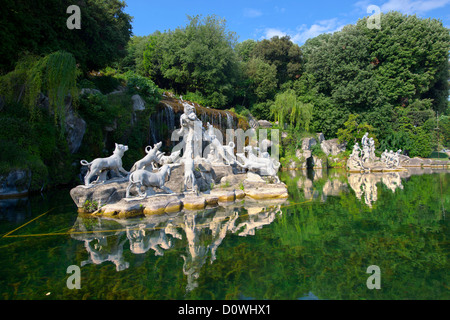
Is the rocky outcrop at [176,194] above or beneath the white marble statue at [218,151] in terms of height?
beneath

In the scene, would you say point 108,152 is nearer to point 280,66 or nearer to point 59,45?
point 59,45

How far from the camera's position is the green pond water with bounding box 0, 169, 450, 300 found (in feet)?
9.74

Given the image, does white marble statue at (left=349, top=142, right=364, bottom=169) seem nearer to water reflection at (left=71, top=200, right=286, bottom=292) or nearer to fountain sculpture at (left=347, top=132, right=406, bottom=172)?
fountain sculpture at (left=347, top=132, right=406, bottom=172)

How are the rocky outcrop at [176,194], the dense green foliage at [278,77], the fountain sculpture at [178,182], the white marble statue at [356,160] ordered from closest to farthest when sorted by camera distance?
the rocky outcrop at [176,194]
the fountain sculpture at [178,182]
the dense green foliage at [278,77]
the white marble statue at [356,160]

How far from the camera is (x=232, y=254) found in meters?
3.92

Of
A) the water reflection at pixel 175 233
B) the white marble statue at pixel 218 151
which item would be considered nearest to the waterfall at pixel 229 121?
the white marble statue at pixel 218 151

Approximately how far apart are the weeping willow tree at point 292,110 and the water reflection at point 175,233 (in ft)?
60.2

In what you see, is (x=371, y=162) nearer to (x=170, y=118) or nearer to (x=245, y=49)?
(x=170, y=118)

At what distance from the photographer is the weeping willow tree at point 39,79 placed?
373 inches

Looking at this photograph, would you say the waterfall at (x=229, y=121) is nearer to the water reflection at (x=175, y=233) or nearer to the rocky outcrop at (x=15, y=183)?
the water reflection at (x=175, y=233)

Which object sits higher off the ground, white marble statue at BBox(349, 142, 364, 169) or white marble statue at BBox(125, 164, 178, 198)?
white marble statue at BBox(349, 142, 364, 169)

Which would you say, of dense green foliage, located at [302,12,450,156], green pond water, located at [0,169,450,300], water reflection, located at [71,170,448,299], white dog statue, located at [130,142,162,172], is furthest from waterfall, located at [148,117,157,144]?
dense green foliage, located at [302,12,450,156]

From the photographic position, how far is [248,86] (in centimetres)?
2617

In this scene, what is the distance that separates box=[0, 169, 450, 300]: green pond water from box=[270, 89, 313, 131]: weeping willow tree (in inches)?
704
